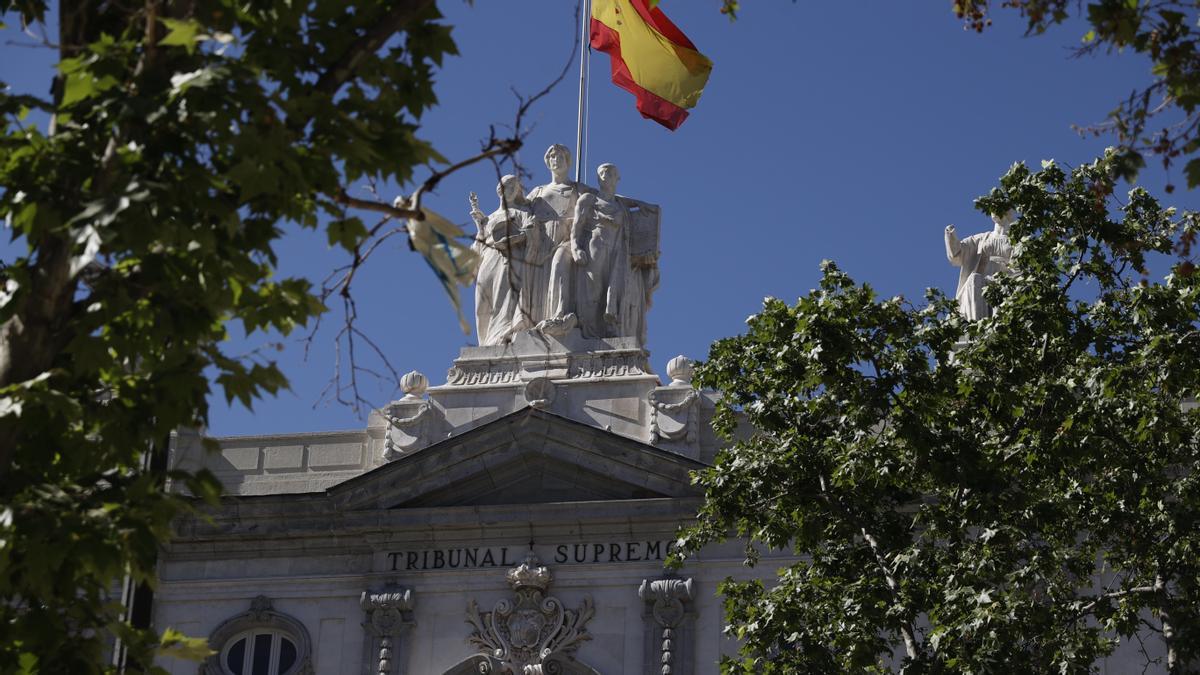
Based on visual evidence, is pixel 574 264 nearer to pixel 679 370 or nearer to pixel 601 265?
pixel 601 265

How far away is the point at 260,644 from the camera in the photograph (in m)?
31.7

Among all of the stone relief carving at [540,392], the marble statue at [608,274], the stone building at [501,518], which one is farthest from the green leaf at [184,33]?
the marble statue at [608,274]

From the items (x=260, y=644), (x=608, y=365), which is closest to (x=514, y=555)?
(x=608, y=365)

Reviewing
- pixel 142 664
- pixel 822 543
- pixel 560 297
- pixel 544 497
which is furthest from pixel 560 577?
pixel 142 664

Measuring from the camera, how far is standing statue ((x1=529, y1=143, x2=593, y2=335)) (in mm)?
32500

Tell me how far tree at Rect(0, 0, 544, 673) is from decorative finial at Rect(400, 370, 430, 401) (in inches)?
801

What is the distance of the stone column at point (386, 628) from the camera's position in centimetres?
3094

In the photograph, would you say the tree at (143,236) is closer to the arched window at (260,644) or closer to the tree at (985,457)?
the tree at (985,457)

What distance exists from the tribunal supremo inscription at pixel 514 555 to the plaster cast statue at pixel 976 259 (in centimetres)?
582

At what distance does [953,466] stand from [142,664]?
39.6ft

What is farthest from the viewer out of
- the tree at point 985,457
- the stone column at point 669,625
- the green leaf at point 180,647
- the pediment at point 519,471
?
the pediment at point 519,471

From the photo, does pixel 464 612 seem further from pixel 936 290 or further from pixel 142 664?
pixel 142 664

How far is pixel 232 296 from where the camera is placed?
39.1 feet

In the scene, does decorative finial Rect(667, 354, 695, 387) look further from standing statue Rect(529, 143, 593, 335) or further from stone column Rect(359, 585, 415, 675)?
stone column Rect(359, 585, 415, 675)
